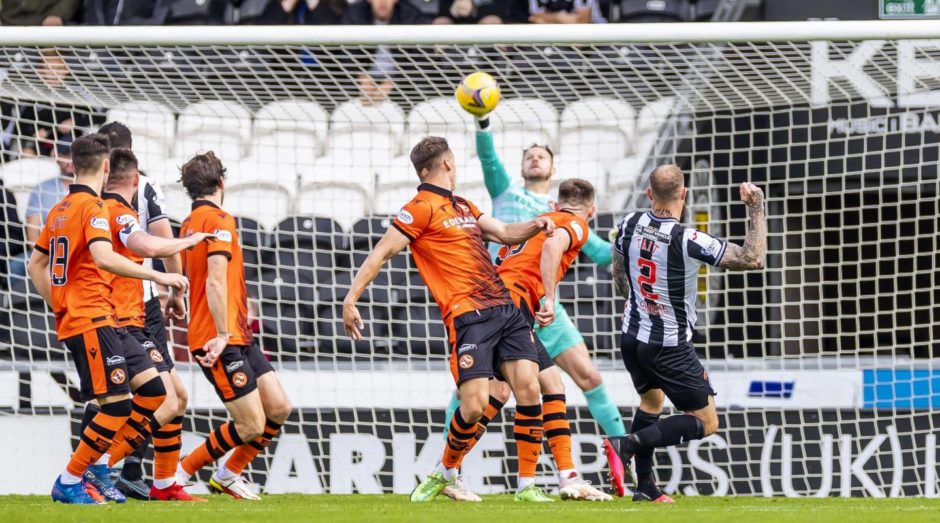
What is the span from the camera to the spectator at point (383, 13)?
38.0ft

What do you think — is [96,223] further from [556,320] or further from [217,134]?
[217,134]

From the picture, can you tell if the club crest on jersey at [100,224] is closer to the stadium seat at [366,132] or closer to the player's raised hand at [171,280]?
the player's raised hand at [171,280]

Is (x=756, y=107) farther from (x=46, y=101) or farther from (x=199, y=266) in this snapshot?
(x=46, y=101)

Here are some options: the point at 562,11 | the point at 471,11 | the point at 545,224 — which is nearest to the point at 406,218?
the point at 545,224

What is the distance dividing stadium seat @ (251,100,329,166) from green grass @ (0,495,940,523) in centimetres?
369

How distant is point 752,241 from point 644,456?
1.28 meters

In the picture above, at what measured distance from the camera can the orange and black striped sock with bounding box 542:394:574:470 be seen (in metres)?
7.27

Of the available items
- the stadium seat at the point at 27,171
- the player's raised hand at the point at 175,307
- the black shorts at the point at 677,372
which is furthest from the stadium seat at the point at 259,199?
the black shorts at the point at 677,372

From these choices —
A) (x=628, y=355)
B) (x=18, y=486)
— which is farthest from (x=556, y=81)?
(x=18, y=486)

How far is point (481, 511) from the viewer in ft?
→ 20.5

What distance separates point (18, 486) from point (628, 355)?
181 inches

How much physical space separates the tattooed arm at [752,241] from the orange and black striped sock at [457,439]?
153cm

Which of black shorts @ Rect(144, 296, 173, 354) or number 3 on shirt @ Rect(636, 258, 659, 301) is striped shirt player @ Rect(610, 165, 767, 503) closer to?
number 3 on shirt @ Rect(636, 258, 659, 301)

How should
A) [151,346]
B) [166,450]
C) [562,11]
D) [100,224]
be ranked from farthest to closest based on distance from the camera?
[562,11], [166,450], [151,346], [100,224]
